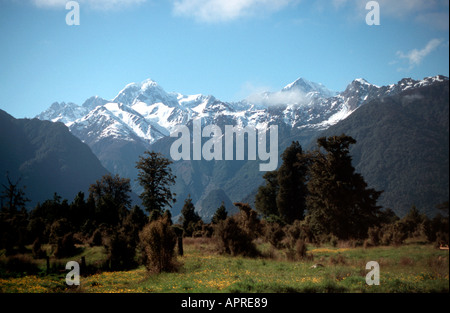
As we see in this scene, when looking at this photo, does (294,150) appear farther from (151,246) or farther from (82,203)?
(151,246)

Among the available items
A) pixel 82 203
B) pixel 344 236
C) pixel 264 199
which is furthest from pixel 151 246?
pixel 264 199

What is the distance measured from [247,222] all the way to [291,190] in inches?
Result: 878

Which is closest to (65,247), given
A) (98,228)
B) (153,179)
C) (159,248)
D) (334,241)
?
(98,228)

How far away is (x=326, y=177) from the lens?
1344 inches

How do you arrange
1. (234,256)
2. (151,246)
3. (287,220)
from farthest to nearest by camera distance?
1. (287,220)
2. (234,256)
3. (151,246)

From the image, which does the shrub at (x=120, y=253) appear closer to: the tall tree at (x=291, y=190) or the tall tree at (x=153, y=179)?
the tall tree at (x=153, y=179)

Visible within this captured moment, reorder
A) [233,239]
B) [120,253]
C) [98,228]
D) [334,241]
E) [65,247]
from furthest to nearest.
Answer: [98,228] < [334,241] < [65,247] < [233,239] < [120,253]

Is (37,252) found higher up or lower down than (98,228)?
lower down

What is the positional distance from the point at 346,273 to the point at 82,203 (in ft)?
124

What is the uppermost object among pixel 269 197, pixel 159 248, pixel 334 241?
pixel 269 197

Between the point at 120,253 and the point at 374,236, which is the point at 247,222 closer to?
the point at 120,253

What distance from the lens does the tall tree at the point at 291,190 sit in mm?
48750

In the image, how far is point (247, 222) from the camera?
27.9 m
